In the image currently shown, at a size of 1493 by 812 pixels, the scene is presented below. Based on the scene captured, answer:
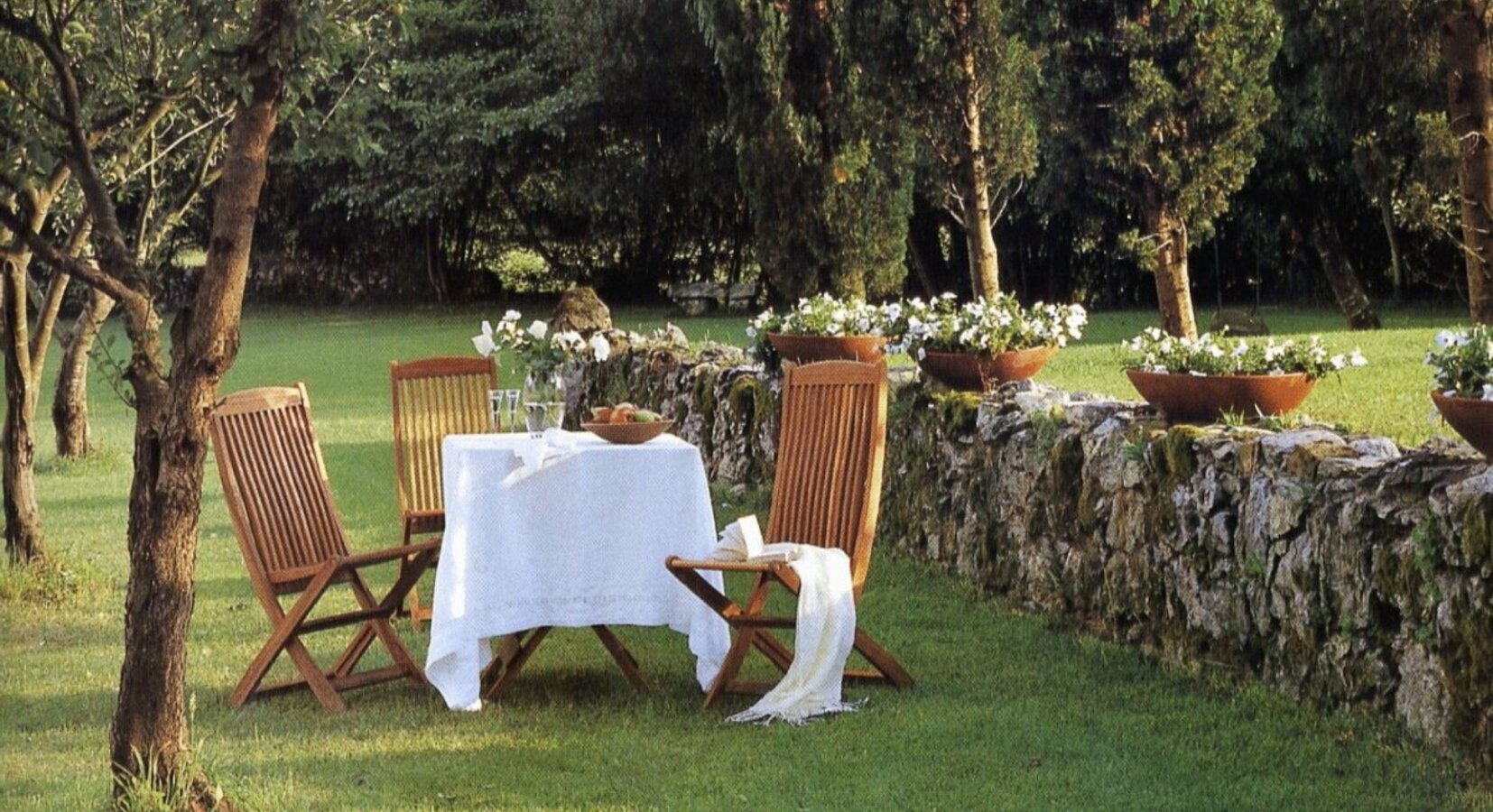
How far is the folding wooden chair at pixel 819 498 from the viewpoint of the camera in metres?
5.89

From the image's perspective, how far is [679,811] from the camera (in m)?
4.81

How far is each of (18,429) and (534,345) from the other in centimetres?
281

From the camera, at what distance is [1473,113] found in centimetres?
1172

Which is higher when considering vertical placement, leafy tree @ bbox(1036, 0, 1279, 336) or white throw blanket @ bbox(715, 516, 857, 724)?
leafy tree @ bbox(1036, 0, 1279, 336)

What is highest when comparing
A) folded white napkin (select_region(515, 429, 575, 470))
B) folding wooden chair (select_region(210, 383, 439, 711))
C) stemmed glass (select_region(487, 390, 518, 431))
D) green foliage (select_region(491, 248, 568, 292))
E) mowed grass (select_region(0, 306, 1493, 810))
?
green foliage (select_region(491, 248, 568, 292))

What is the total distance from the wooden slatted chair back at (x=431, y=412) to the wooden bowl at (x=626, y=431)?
1.45m

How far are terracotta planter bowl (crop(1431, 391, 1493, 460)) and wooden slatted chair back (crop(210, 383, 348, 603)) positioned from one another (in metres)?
3.80

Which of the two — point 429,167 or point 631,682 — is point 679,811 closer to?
point 631,682

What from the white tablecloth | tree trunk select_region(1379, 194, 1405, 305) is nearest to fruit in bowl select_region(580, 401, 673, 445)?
the white tablecloth

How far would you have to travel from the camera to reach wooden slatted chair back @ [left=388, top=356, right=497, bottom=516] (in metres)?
7.68

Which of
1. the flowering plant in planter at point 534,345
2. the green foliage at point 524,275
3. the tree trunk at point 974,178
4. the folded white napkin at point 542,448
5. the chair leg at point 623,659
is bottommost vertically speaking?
the chair leg at point 623,659

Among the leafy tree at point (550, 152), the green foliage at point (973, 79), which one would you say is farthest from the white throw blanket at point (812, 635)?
the leafy tree at point (550, 152)

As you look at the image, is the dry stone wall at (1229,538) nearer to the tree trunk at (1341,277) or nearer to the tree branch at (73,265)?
the tree branch at (73,265)

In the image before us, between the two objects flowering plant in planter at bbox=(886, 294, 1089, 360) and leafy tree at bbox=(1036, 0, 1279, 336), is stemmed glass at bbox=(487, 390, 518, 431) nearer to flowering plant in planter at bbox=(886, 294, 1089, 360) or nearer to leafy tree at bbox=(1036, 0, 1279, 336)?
flowering plant in planter at bbox=(886, 294, 1089, 360)
